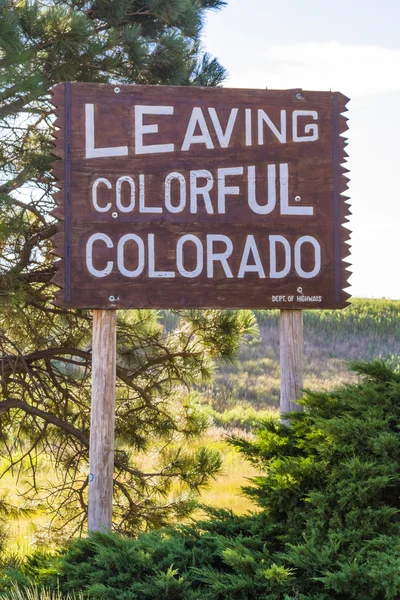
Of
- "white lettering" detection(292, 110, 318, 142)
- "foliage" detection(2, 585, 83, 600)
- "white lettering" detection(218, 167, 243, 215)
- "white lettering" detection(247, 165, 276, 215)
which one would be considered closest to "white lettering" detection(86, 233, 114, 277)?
"white lettering" detection(218, 167, 243, 215)

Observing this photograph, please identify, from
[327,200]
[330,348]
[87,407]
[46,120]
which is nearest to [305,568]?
[327,200]

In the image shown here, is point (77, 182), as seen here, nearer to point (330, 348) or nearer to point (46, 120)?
point (46, 120)

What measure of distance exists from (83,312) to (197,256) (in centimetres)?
238

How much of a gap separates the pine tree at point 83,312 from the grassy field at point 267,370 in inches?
50.8

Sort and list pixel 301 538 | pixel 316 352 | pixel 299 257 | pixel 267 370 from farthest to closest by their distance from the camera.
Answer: pixel 316 352, pixel 267 370, pixel 299 257, pixel 301 538

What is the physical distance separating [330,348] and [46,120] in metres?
26.3

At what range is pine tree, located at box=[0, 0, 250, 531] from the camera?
6.82 m

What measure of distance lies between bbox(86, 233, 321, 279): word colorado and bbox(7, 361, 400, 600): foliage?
113 centimetres

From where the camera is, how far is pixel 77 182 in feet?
19.4

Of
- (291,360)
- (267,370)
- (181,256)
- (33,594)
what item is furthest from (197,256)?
(267,370)

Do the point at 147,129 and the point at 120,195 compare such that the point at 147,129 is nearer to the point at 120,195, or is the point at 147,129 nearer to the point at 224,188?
the point at 120,195

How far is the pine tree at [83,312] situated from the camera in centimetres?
682

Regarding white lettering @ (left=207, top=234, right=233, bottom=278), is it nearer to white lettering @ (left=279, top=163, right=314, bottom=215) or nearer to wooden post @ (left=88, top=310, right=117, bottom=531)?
white lettering @ (left=279, top=163, right=314, bottom=215)

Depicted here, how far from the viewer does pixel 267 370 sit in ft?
94.3
